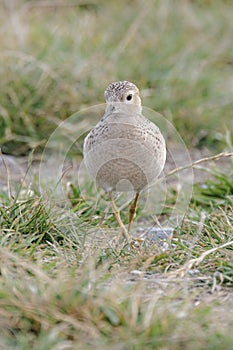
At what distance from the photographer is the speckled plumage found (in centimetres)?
374

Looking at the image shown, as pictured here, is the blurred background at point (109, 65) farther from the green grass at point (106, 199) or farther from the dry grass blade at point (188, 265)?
the dry grass blade at point (188, 265)

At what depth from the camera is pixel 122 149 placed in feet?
12.2

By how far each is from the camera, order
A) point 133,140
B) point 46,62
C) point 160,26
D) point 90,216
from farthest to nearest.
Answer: point 160,26 → point 46,62 → point 90,216 → point 133,140

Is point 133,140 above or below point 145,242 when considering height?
above

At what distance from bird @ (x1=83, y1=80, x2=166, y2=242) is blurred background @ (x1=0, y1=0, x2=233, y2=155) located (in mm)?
1414

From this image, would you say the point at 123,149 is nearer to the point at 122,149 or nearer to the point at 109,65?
the point at 122,149

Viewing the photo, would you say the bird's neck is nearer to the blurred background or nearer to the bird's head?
the bird's head

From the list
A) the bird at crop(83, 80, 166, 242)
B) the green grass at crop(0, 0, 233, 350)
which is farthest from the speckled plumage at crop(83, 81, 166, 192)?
the green grass at crop(0, 0, 233, 350)

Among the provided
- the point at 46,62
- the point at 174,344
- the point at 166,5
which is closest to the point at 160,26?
the point at 166,5

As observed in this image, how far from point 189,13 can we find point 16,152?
2892mm

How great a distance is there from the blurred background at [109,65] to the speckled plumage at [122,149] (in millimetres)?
1418

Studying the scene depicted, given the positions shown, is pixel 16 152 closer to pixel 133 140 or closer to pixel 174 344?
pixel 133 140

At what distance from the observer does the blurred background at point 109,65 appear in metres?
5.93

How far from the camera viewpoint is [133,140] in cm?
377
